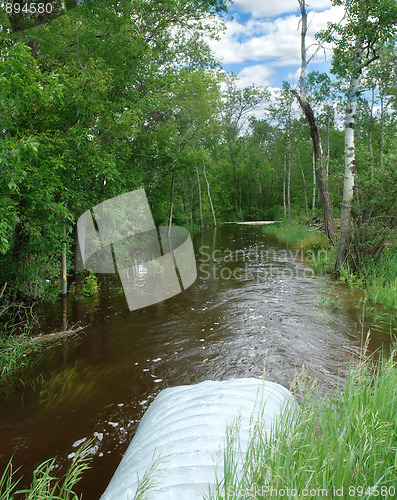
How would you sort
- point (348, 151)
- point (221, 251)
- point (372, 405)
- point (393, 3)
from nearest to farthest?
point (372, 405) → point (393, 3) → point (348, 151) → point (221, 251)

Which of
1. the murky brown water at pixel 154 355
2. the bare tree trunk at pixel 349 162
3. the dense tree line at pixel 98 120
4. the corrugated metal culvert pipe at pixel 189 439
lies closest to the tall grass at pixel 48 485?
the corrugated metal culvert pipe at pixel 189 439

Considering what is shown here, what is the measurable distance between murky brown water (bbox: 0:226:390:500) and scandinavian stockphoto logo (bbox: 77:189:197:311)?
677 mm

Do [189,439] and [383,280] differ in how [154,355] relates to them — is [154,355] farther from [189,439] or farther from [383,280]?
[383,280]

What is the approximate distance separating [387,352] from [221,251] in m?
12.1

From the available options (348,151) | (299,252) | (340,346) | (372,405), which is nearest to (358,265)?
(348,151)

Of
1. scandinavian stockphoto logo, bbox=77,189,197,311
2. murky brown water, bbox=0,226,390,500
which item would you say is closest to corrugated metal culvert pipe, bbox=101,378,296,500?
murky brown water, bbox=0,226,390,500

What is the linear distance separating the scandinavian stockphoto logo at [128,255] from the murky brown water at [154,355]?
68cm

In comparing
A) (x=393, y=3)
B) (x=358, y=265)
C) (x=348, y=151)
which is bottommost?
(x=358, y=265)

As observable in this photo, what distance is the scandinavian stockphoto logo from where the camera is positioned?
27.3ft

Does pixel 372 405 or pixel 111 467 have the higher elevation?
pixel 372 405

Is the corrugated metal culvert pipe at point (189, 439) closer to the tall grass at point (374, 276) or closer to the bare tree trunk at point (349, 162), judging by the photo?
the tall grass at point (374, 276)

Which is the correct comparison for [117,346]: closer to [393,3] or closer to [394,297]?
[394,297]

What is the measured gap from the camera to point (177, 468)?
73.4 inches

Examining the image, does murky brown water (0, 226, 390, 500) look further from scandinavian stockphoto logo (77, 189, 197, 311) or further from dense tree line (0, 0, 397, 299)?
dense tree line (0, 0, 397, 299)
